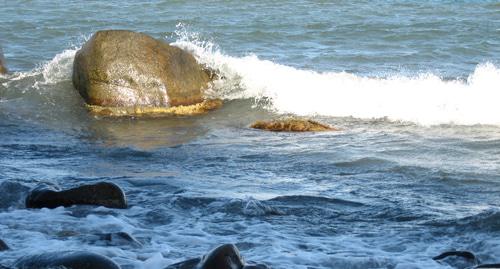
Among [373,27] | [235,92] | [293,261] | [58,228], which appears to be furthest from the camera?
[373,27]

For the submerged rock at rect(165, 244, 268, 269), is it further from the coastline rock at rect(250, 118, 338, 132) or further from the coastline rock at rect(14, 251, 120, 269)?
the coastline rock at rect(250, 118, 338, 132)

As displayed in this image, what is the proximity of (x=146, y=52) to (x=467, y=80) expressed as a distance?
15.5ft

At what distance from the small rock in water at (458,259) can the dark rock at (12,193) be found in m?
3.05

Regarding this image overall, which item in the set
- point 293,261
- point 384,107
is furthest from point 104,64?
point 293,261

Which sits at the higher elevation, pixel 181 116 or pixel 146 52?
pixel 146 52

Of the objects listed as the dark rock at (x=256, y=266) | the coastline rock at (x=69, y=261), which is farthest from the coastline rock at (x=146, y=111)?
the dark rock at (x=256, y=266)

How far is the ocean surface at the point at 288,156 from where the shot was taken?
5.82 m

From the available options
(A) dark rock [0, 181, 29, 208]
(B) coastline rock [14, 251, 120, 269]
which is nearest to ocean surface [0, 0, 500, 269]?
(A) dark rock [0, 181, 29, 208]

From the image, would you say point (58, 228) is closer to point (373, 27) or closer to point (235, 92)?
point (235, 92)

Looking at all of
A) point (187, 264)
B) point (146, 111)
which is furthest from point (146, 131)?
point (187, 264)

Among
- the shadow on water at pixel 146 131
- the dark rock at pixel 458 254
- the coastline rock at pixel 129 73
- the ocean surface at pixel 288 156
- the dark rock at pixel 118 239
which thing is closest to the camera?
the dark rock at pixel 458 254

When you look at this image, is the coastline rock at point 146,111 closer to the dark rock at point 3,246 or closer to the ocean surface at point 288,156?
the ocean surface at point 288,156

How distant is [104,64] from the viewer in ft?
37.3

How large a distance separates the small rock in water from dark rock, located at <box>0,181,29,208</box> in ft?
10.0
